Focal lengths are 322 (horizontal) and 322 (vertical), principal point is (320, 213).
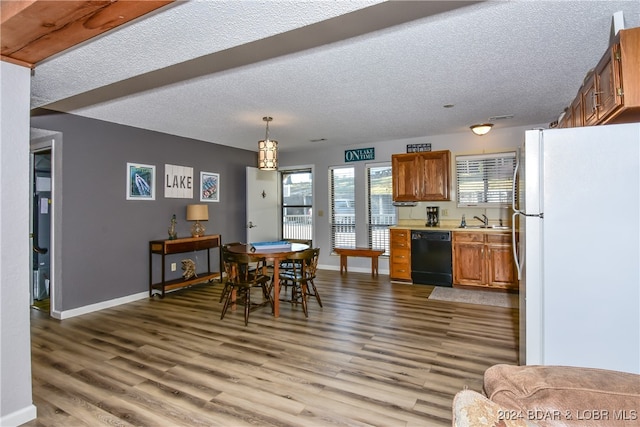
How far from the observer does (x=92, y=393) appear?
2.21 m

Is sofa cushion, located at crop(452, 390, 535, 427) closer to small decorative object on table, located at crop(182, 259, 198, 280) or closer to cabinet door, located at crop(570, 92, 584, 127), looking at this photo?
cabinet door, located at crop(570, 92, 584, 127)

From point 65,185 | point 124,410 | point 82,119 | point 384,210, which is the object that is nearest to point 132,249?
point 65,185

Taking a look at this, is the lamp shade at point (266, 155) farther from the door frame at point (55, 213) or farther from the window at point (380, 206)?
the window at point (380, 206)

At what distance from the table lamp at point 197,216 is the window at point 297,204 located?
2.13m

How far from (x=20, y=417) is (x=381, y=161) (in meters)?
5.44

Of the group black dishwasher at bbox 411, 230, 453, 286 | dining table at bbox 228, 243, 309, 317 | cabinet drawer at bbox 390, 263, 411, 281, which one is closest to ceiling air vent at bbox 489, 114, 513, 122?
black dishwasher at bbox 411, 230, 453, 286

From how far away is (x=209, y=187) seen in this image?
566 cm

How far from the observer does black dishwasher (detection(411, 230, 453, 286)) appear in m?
4.96

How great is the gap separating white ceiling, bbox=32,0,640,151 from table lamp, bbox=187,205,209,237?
1.25 metres

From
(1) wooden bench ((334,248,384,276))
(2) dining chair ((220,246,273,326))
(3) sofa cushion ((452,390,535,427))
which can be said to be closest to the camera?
(3) sofa cushion ((452,390,535,427))

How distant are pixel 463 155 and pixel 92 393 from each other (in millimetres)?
5498

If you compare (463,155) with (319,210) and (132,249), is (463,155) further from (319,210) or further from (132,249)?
(132,249)

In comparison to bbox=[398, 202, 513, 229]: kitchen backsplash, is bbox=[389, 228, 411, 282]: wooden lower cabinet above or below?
below

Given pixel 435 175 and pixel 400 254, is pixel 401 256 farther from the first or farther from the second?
pixel 435 175
